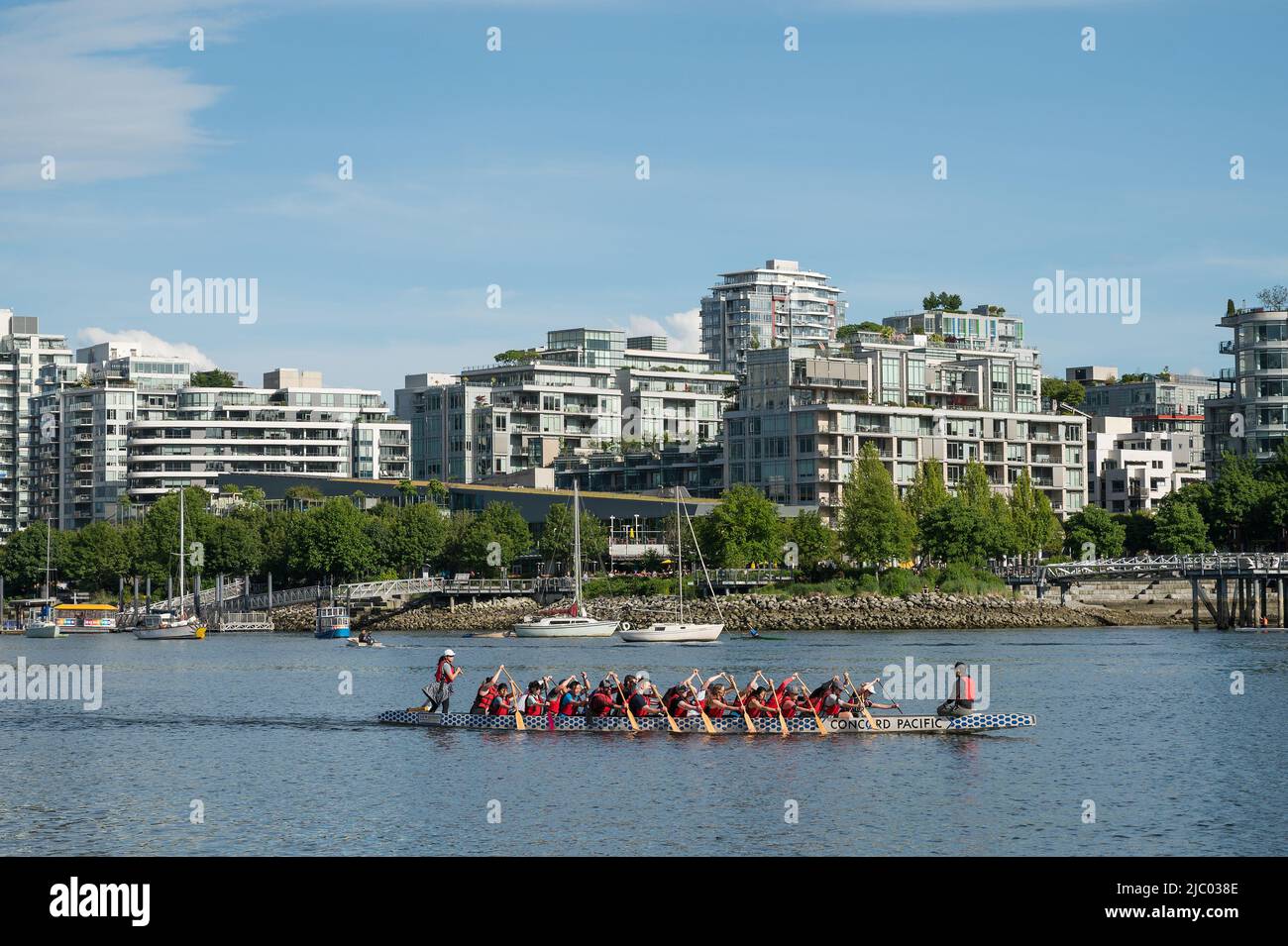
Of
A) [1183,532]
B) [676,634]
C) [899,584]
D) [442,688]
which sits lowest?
[676,634]

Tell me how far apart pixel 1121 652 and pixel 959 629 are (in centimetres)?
3361

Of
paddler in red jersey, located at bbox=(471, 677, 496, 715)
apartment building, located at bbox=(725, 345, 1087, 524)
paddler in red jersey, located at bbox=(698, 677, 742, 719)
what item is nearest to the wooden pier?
apartment building, located at bbox=(725, 345, 1087, 524)

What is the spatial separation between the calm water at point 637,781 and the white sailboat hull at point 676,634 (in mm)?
42796

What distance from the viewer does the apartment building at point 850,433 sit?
182 meters

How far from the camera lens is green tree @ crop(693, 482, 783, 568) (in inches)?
6088

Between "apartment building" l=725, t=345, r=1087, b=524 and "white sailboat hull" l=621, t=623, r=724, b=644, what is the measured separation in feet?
172

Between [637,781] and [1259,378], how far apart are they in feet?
478

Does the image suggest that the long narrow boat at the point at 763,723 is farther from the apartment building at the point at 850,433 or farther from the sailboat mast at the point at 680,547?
the apartment building at the point at 850,433

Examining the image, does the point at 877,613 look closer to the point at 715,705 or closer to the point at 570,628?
the point at 570,628

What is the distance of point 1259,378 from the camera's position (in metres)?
178

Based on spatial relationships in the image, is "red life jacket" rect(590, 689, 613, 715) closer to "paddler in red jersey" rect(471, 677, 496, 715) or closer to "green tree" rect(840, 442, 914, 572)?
"paddler in red jersey" rect(471, 677, 496, 715)

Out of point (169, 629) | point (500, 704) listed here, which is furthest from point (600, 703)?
point (169, 629)
